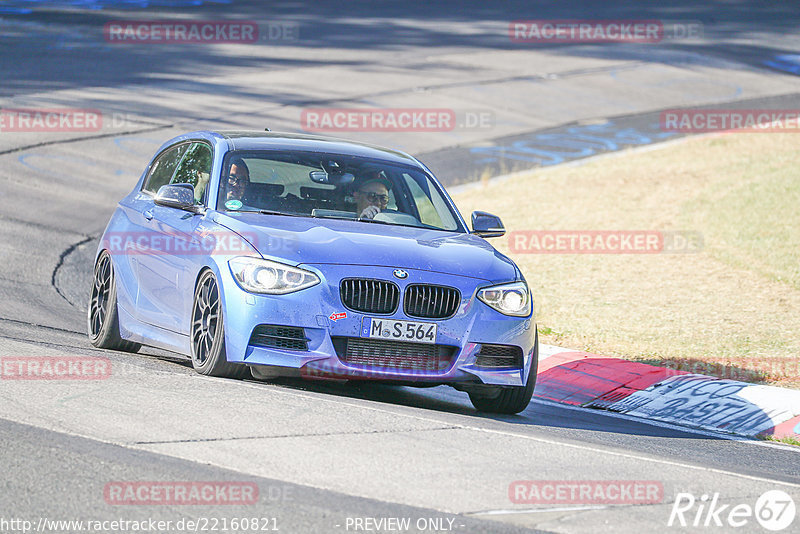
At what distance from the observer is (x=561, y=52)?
35.8 meters

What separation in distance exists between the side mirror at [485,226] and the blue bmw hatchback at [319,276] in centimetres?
1

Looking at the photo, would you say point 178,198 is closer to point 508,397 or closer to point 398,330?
point 398,330

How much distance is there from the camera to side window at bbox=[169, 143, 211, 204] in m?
9.12

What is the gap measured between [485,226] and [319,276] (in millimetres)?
2012

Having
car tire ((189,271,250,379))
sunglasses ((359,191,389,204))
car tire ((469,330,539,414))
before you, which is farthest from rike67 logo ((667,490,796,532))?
sunglasses ((359,191,389,204))

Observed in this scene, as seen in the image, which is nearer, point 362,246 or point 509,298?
point 362,246

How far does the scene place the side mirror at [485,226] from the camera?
9.24 metres

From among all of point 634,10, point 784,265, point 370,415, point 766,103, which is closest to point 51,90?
point 784,265

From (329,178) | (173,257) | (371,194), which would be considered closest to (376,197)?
(371,194)

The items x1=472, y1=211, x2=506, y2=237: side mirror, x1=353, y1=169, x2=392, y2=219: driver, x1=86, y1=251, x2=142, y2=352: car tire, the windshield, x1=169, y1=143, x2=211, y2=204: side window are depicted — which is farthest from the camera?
x1=86, y1=251, x2=142, y2=352: car tire

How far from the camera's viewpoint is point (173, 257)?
8.62 m

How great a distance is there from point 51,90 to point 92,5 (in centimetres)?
1647

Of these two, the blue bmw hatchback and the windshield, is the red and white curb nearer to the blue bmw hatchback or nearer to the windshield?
the blue bmw hatchback

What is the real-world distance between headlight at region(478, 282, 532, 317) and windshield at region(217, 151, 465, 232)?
44.0 inches
